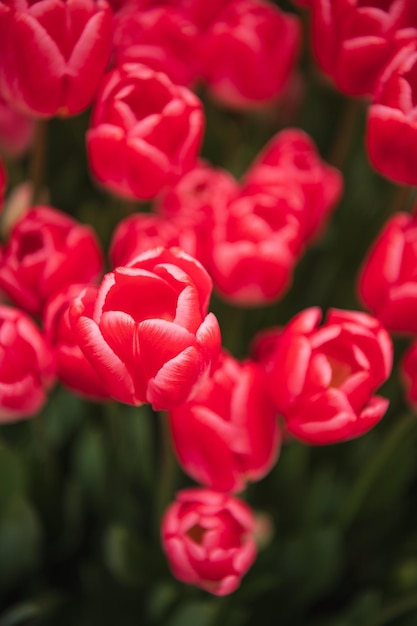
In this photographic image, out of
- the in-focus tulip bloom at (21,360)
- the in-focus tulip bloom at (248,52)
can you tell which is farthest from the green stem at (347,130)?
the in-focus tulip bloom at (21,360)

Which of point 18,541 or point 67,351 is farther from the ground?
point 67,351

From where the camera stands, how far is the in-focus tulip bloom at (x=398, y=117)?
0.32 meters

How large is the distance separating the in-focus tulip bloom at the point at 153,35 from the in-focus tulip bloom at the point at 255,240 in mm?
70

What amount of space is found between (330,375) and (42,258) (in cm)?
14

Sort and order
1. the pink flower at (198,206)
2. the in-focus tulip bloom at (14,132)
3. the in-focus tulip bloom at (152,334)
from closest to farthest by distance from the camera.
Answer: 1. the in-focus tulip bloom at (152,334)
2. the pink flower at (198,206)
3. the in-focus tulip bloom at (14,132)

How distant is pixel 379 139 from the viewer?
337mm

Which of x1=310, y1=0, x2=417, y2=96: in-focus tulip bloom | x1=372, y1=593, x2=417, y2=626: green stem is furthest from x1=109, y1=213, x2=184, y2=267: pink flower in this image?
x1=372, y1=593, x2=417, y2=626: green stem

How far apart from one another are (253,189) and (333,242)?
194 millimetres

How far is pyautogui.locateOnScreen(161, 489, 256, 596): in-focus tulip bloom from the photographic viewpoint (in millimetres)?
350

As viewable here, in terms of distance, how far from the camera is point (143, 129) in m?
0.34

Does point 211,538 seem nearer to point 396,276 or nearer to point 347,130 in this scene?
point 396,276

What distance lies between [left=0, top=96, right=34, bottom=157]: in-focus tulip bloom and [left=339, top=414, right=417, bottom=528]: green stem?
286 millimetres

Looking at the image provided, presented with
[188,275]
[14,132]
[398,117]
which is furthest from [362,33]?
[14,132]

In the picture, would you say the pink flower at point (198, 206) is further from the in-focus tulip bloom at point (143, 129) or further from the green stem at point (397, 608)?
the green stem at point (397, 608)
